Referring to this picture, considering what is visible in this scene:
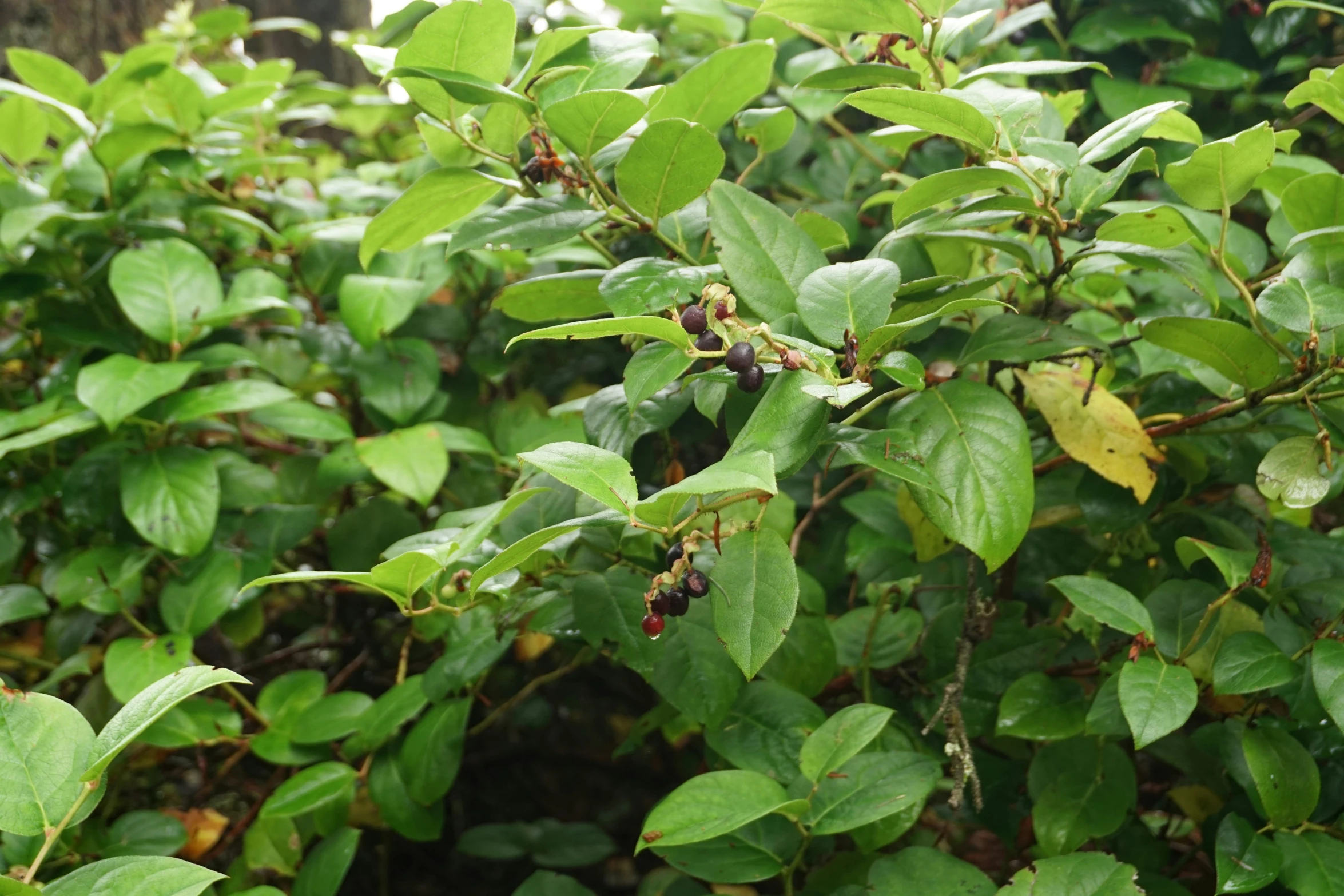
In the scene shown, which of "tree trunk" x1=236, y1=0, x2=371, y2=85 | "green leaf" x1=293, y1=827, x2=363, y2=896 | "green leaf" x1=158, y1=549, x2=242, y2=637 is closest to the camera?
"green leaf" x1=293, y1=827, x2=363, y2=896

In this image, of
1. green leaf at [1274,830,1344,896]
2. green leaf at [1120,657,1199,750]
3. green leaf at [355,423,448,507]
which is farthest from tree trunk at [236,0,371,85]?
green leaf at [1274,830,1344,896]

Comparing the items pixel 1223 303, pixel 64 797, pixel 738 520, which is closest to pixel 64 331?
pixel 64 797

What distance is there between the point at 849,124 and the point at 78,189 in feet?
3.93

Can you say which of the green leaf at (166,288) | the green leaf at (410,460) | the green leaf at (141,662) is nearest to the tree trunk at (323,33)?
the green leaf at (166,288)

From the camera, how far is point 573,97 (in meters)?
0.69

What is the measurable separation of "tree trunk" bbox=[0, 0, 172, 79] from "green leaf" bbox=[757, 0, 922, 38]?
2.19m

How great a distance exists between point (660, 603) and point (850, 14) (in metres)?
0.52

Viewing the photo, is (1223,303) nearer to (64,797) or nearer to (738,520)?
(738,520)

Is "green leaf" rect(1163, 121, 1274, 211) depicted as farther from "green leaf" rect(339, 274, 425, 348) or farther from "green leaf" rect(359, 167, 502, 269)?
"green leaf" rect(339, 274, 425, 348)

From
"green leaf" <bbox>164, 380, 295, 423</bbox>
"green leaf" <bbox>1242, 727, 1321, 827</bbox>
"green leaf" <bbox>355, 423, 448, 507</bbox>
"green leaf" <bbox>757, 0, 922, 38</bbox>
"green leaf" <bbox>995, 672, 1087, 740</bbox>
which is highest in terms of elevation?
"green leaf" <bbox>757, 0, 922, 38</bbox>

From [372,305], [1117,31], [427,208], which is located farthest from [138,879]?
[1117,31]

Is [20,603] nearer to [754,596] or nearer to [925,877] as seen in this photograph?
[754,596]

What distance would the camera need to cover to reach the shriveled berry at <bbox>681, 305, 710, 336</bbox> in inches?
23.8

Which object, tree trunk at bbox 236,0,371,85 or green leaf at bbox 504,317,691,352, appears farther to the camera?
tree trunk at bbox 236,0,371,85
